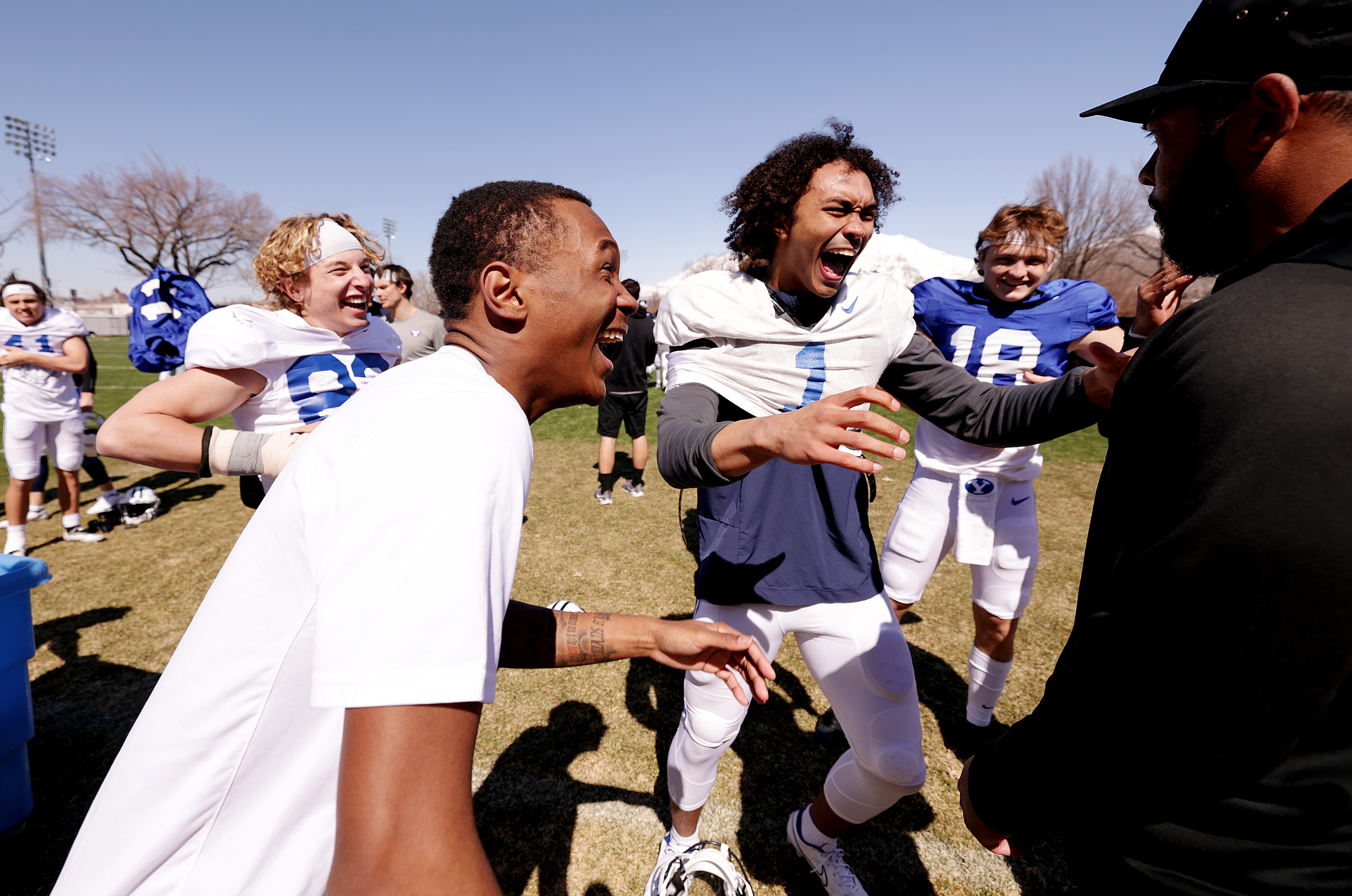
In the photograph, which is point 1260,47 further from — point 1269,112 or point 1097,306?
point 1097,306

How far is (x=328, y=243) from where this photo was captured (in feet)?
10.1

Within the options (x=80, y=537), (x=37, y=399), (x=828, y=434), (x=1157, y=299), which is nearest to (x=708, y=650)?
(x=828, y=434)

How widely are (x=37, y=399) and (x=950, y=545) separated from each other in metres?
8.75

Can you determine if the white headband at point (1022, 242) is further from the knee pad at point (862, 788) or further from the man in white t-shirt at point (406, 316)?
the man in white t-shirt at point (406, 316)

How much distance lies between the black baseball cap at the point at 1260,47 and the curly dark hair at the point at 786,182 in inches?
53.3

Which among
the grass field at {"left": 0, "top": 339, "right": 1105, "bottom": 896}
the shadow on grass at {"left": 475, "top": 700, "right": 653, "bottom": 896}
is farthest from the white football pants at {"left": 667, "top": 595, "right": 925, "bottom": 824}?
the shadow on grass at {"left": 475, "top": 700, "right": 653, "bottom": 896}

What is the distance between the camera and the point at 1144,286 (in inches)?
93.4

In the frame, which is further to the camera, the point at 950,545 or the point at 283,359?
the point at 950,545

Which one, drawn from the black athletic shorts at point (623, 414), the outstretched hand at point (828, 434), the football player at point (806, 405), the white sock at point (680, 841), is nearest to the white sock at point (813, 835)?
the football player at point (806, 405)

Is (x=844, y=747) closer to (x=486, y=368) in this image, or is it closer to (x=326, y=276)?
(x=486, y=368)

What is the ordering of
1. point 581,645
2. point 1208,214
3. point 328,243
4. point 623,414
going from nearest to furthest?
point 1208,214
point 581,645
point 328,243
point 623,414

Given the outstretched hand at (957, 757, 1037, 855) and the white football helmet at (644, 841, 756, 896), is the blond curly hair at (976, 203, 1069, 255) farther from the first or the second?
the white football helmet at (644, 841, 756, 896)

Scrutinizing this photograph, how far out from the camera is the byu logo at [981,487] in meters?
3.57

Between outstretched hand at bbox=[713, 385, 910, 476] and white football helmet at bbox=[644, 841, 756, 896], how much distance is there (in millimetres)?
1962
